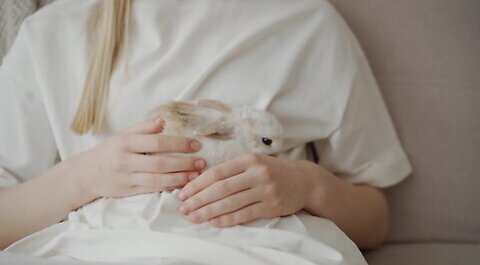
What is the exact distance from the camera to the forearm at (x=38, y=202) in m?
0.81

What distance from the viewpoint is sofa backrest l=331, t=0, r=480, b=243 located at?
1022mm

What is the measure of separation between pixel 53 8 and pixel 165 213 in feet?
1.48

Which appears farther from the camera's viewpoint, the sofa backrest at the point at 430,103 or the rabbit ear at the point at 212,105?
the sofa backrest at the point at 430,103

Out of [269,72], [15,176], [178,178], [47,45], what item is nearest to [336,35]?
[269,72]

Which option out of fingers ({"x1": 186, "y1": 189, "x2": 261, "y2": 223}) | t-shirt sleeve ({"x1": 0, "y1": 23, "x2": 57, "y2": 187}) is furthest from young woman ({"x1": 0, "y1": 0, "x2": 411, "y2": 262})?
fingers ({"x1": 186, "y1": 189, "x2": 261, "y2": 223})

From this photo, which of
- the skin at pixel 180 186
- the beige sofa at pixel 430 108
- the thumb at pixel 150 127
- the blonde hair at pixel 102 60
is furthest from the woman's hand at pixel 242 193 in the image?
the beige sofa at pixel 430 108

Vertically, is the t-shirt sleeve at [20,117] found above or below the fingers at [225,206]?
above

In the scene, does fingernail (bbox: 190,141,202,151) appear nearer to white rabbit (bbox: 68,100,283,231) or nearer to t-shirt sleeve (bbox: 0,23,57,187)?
white rabbit (bbox: 68,100,283,231)

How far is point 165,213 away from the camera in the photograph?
28.0 inches

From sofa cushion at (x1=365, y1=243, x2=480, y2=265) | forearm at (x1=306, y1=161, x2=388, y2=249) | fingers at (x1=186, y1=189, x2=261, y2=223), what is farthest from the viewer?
sofa cushion at (x1=365, y1=243, x2=480, y2=265)

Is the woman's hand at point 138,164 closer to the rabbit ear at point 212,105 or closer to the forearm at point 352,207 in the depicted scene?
the rabbit ear at point 212,105

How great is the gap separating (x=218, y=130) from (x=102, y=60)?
0.88 ft

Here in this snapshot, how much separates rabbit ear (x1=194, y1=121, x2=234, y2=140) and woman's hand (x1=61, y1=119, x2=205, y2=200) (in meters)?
0.02

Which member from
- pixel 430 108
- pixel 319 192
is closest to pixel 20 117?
pixel 319 192
